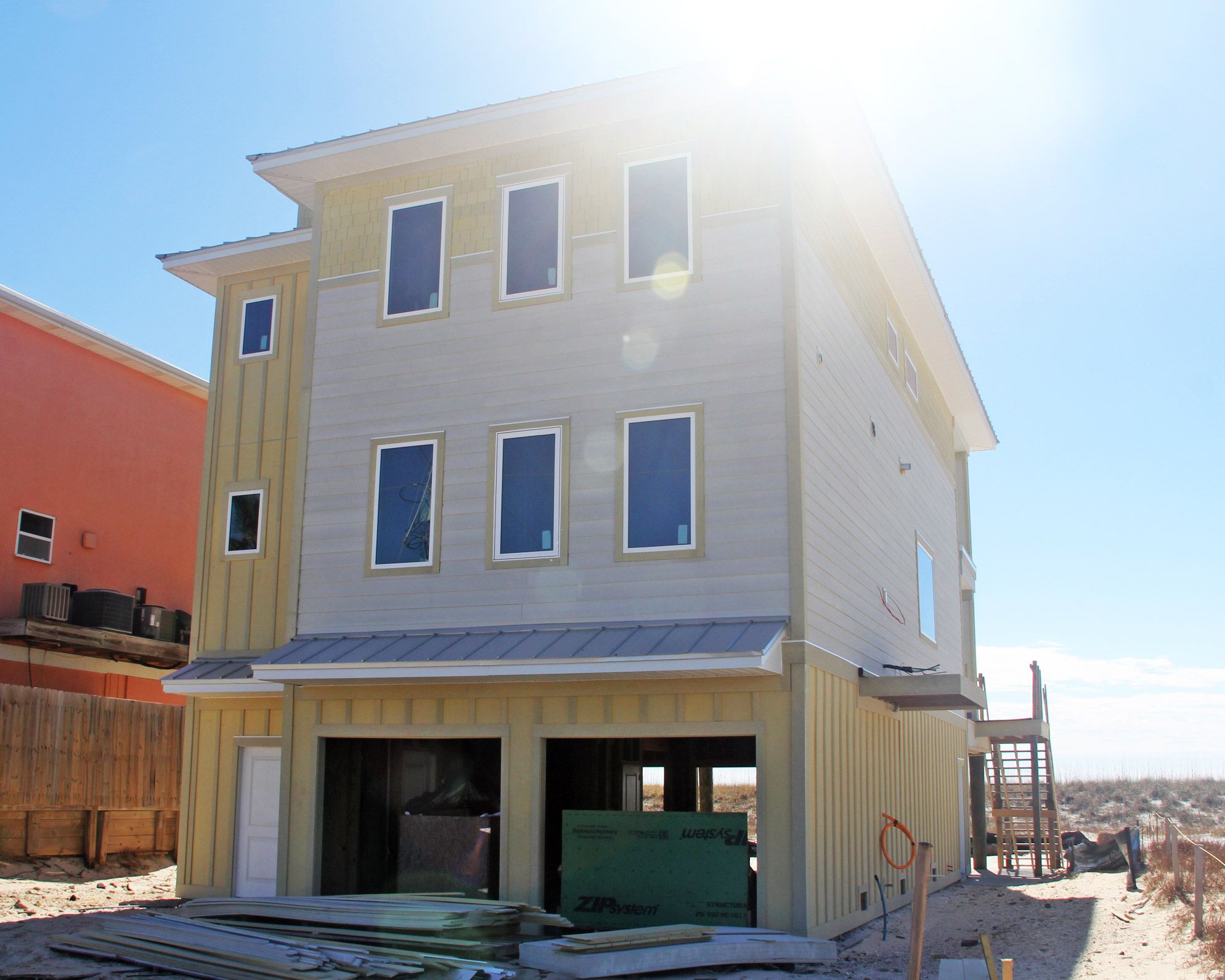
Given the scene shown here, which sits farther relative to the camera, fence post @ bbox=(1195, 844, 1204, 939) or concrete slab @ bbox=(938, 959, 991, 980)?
fence post @ bbox=(1195, 844, 1204, 939)

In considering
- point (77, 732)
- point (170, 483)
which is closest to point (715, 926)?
point (77, 732)

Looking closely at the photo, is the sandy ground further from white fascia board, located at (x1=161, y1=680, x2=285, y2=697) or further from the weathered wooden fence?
white fascia board, located at (x1=161, y1=680, x2=285, y2=697)

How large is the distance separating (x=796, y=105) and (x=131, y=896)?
12.6 m

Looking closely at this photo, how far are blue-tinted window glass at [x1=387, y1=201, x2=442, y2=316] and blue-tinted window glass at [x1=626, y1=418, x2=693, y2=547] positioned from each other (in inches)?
127

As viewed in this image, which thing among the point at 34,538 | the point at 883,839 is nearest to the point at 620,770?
the point at 883,839

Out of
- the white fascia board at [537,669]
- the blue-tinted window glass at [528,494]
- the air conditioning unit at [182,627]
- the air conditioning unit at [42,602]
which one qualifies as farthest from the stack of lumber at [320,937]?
the air conditioning unit at [182,627]

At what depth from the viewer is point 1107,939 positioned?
13844 mm

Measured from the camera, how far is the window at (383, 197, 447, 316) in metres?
14.0

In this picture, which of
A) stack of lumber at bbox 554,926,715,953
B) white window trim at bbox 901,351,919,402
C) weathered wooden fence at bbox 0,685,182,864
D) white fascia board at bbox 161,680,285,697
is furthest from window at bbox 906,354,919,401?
weathered wooden fence at bbox 0,685,182,864

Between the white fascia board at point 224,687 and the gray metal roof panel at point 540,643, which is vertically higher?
the gray metal roof panel at point 540,643

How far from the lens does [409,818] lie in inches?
522

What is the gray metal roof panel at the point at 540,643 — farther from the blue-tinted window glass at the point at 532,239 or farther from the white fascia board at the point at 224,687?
the blue-tinted window glass at the point at 532,239

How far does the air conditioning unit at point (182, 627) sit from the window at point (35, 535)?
2.34 metres

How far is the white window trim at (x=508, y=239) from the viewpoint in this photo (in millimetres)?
13250
